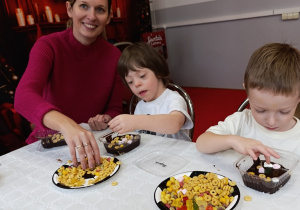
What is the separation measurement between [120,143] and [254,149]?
54 cm

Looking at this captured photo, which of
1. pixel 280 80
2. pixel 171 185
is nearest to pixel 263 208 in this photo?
pixel 171 185

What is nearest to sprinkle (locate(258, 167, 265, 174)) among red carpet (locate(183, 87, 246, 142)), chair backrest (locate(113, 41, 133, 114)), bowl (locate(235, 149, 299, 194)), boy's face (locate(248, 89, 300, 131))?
bowl (locate(235, 149, 299, 194))

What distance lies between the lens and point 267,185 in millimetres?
691

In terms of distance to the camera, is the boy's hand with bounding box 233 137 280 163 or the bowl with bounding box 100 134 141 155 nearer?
the boy's hand with bounding box 233 137 280 163

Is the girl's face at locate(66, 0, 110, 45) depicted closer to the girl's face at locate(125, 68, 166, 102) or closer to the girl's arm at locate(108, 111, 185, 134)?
the girl's face at locate(125, 68, 166, 102)

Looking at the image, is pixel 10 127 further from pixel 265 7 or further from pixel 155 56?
pixel 265 7

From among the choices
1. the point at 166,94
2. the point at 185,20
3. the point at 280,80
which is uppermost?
the point at 185,20

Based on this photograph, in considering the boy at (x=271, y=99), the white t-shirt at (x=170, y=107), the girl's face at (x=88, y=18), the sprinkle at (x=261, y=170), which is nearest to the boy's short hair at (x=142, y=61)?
the white t-shirt at (x=170, y=107)

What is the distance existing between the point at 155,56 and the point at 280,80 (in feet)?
2.37

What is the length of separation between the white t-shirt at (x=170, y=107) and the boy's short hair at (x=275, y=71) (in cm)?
38

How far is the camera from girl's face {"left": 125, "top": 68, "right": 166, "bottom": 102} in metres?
1.39

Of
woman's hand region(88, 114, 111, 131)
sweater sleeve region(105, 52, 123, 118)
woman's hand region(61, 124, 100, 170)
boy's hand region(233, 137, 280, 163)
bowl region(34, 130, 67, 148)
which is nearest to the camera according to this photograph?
boy's hand region(233, 137, 280, 163)

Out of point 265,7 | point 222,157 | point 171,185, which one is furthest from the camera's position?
point 265,7

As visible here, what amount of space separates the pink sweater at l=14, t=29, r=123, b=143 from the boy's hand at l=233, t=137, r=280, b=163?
3.21 ft
